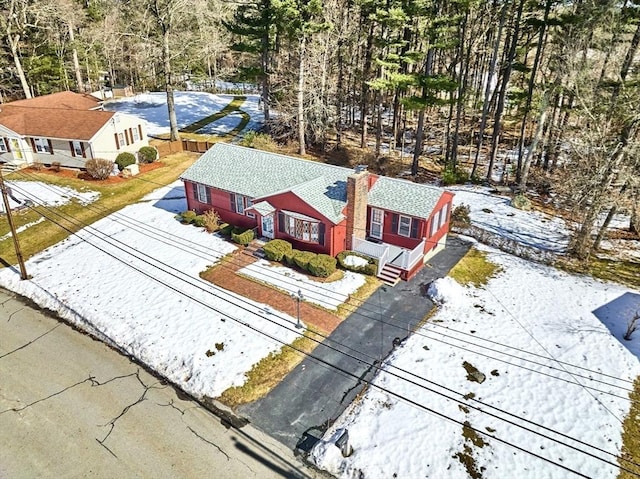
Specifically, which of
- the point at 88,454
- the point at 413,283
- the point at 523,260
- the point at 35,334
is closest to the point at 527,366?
the point at 413,283

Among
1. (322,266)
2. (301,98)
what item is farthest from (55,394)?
(301,98)

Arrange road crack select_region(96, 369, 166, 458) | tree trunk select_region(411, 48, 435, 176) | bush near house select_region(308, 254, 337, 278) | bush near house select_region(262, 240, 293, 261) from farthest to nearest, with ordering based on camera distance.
Answer: tree trunk select_region(411, 48, 435, 176) → bush near house select_region(262, 240, 293, 261) → bush near house select_region(308, 254, 337, 278) → road crack select_region(96, 369, 166, 458)

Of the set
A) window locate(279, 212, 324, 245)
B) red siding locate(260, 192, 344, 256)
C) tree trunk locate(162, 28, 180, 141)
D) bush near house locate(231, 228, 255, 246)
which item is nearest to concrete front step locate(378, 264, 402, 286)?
red siding locate(260, 192, 344, 256)

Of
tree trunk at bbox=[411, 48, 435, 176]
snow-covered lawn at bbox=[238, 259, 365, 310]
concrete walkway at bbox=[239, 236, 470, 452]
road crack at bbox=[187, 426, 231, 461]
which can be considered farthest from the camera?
tree trunk at bbox=[411, 48, 435, 176]

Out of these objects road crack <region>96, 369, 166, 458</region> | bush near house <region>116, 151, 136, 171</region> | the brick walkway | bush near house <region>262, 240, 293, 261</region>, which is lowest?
road crack <region>96, 369, 166, 458</region>

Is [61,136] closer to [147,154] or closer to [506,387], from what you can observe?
[147,154]

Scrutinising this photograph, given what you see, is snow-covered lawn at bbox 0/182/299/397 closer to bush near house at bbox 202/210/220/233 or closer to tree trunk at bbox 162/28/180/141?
bush near house at bbox 202/210/220/233

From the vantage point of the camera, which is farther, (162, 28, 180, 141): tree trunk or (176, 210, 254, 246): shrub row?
(162, 28, 180, 141): tree trunk
